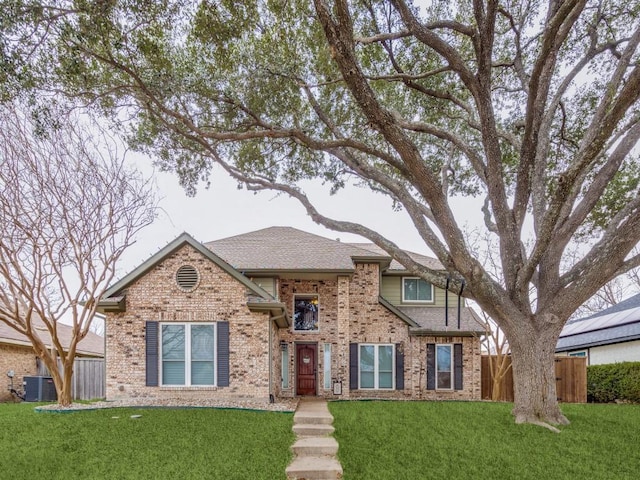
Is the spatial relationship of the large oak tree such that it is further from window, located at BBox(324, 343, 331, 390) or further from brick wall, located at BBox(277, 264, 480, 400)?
window, located at BBox(324, 343, 331, 390)

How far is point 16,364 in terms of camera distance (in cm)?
1495

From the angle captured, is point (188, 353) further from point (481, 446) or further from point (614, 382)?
point (614, 382)

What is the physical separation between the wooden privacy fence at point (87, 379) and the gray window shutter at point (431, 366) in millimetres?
11160

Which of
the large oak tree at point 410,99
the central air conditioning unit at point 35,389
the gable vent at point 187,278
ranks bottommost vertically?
the central air conditioning unit at point 35,389

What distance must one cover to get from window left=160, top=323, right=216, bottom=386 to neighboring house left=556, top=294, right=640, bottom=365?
1365 centimetres

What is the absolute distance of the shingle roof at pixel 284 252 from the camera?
44.5 feet

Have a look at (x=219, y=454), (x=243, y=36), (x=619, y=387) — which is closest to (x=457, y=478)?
(x=219, y=454)

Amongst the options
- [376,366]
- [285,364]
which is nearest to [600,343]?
[376,366]

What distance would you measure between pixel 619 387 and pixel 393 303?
7637 millimetres

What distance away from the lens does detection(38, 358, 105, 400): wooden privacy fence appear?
13781 millimetres

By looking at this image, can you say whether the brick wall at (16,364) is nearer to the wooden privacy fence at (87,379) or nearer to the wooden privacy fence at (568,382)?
the wooden privacy fence at (87,379)

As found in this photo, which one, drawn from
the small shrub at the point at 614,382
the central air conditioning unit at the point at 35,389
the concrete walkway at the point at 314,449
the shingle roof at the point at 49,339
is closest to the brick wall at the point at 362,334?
the small shrub at the point at 614,382

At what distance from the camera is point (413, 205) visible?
356 inches

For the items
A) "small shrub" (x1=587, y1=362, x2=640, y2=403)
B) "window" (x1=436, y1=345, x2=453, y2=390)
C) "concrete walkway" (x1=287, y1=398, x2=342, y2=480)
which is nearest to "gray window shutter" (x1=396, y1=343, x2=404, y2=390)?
"window" (x1=436, y1=345, x2=453, y2=390)
